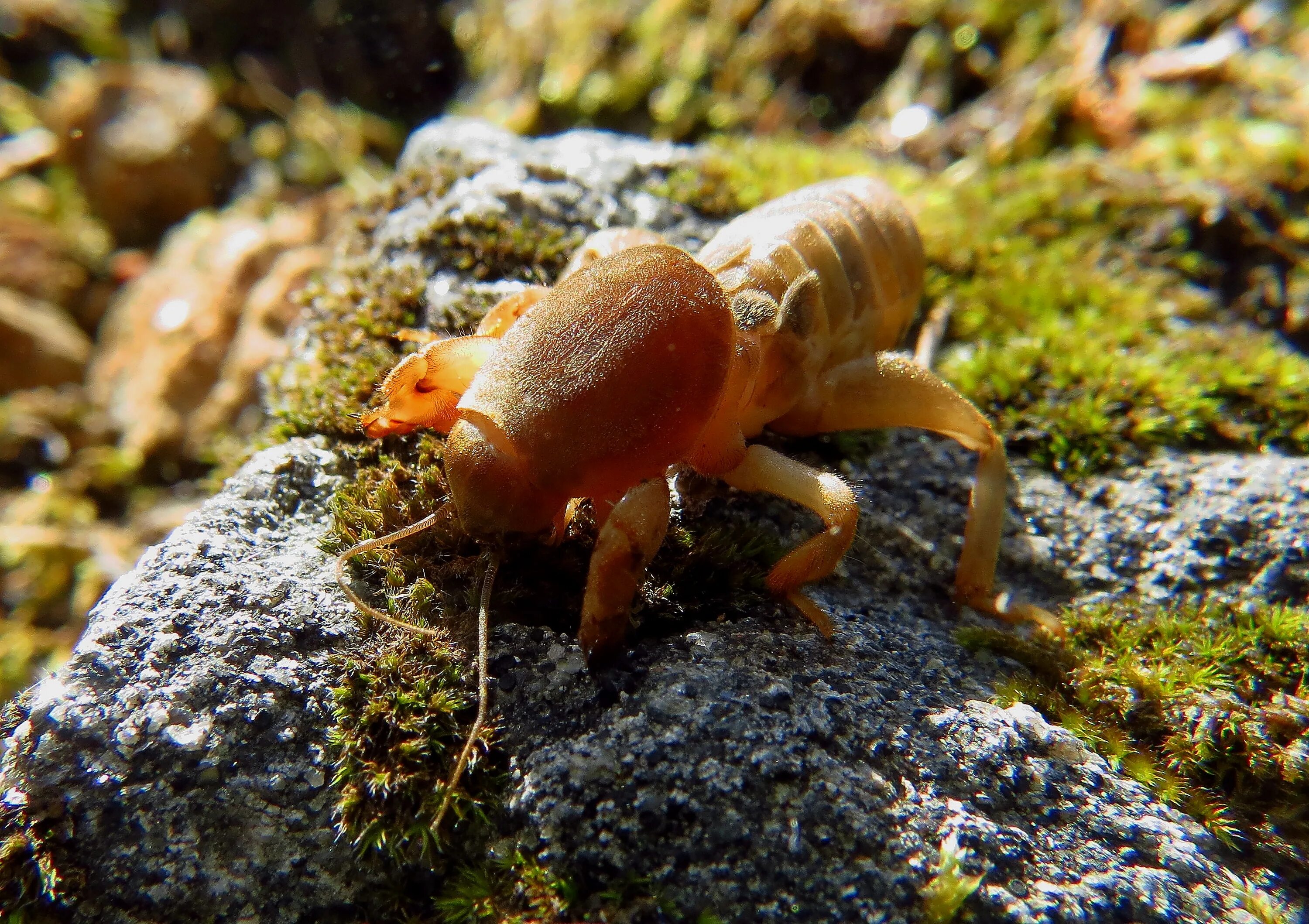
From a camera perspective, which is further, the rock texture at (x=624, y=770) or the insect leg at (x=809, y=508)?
the insect leg at (x=809, y=508)

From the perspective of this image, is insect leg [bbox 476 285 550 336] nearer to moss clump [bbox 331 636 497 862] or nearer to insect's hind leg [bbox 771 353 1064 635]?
insect's hind leg [bbox 771 353 1064 635]

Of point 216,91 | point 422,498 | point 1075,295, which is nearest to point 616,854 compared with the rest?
point 422,498

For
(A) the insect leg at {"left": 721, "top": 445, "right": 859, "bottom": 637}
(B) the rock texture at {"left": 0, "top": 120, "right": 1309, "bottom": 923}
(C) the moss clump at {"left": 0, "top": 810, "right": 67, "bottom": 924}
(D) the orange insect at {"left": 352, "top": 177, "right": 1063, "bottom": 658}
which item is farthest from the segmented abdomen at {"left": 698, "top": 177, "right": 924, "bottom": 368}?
(C) the moss clump at {"left": 0, "top": 810, "right": 67, "bottom": 924}

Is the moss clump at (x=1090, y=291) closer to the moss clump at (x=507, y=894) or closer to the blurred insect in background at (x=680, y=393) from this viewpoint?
the blurred insect in background at (x=680, y=393)

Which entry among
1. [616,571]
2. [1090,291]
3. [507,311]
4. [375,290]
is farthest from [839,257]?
[375,290]

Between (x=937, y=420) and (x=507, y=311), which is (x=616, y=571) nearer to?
(x=507, y=311)

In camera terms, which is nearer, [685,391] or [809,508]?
[685,391]

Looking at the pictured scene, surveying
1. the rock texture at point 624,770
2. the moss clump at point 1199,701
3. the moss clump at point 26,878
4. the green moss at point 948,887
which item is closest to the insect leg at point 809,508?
the rock texture at point 624,770

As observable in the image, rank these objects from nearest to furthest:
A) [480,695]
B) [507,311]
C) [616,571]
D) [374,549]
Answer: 1. [480,695]
2. [616,571]
3. [374,549]
4. [507,311]
